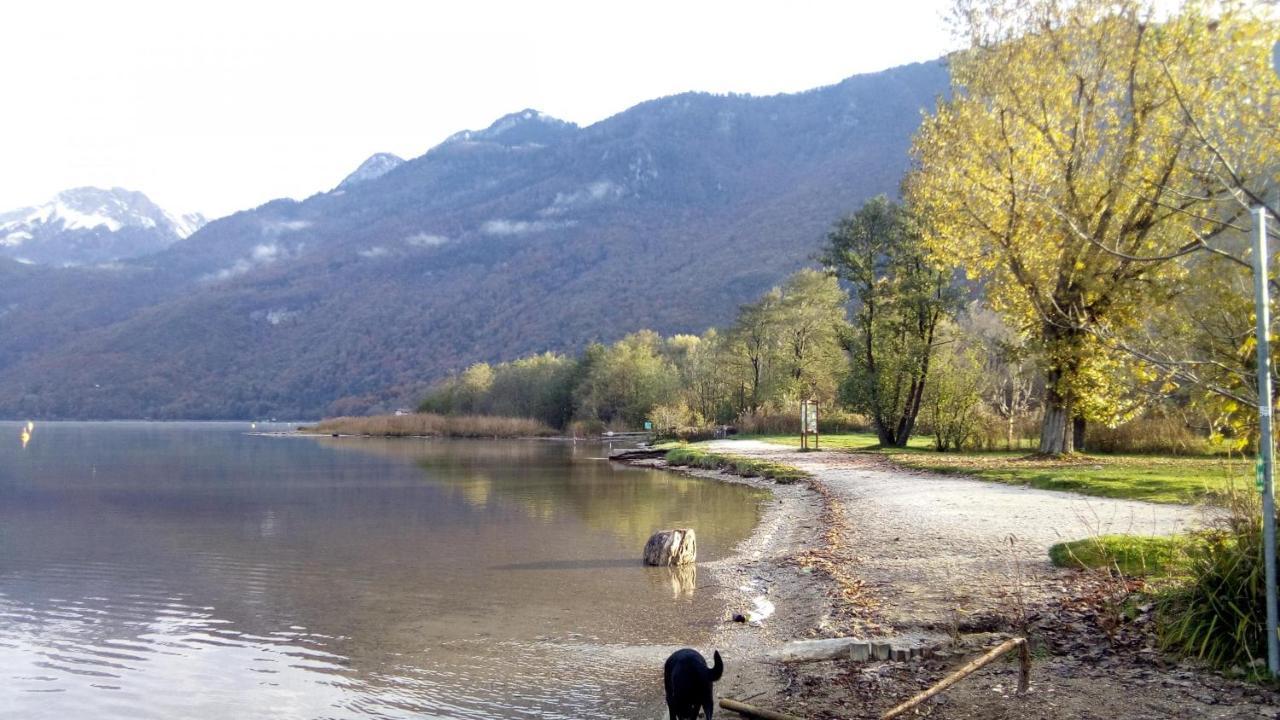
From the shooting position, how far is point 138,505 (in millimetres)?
29953

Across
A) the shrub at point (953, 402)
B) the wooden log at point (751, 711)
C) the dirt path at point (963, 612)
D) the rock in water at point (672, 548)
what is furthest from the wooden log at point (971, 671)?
the shrub at point (953, 402)

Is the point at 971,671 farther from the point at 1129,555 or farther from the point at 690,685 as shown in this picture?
the point at 1129,555

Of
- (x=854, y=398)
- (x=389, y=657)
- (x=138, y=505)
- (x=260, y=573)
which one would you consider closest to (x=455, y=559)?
(x=260, y=573)

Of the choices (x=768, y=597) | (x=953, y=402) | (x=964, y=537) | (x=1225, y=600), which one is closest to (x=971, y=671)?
(x=1225, y=600)

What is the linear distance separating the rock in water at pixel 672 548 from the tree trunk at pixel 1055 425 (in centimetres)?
1505

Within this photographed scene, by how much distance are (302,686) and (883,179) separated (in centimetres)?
19791

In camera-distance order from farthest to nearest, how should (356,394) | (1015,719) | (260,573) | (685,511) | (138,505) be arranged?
(356,394), (138,505), (685,511), (260,573), (1015,719)

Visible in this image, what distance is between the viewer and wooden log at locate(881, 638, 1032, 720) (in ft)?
22.7

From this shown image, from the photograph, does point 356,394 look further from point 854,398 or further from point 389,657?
point 389,657

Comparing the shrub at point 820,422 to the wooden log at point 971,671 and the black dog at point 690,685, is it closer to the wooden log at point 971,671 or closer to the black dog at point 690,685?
the wooden log at point 971,671

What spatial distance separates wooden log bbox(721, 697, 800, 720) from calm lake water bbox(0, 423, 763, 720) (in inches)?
45.8

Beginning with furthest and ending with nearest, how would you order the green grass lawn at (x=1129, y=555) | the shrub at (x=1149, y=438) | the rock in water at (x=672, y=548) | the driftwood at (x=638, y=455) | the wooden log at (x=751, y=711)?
the driftwood at (x=638, y=455) → the shrub at (x=1149, y=438) → the rock in water at (x=672, y=548) → the green grass lawn at (x=1129, y=555) → the wooden log at (x=751, y=711)

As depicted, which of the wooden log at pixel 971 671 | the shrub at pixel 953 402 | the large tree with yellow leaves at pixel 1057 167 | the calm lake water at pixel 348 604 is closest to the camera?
the wooden log at pixel 971 671

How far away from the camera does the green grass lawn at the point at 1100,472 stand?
58.6 ft
